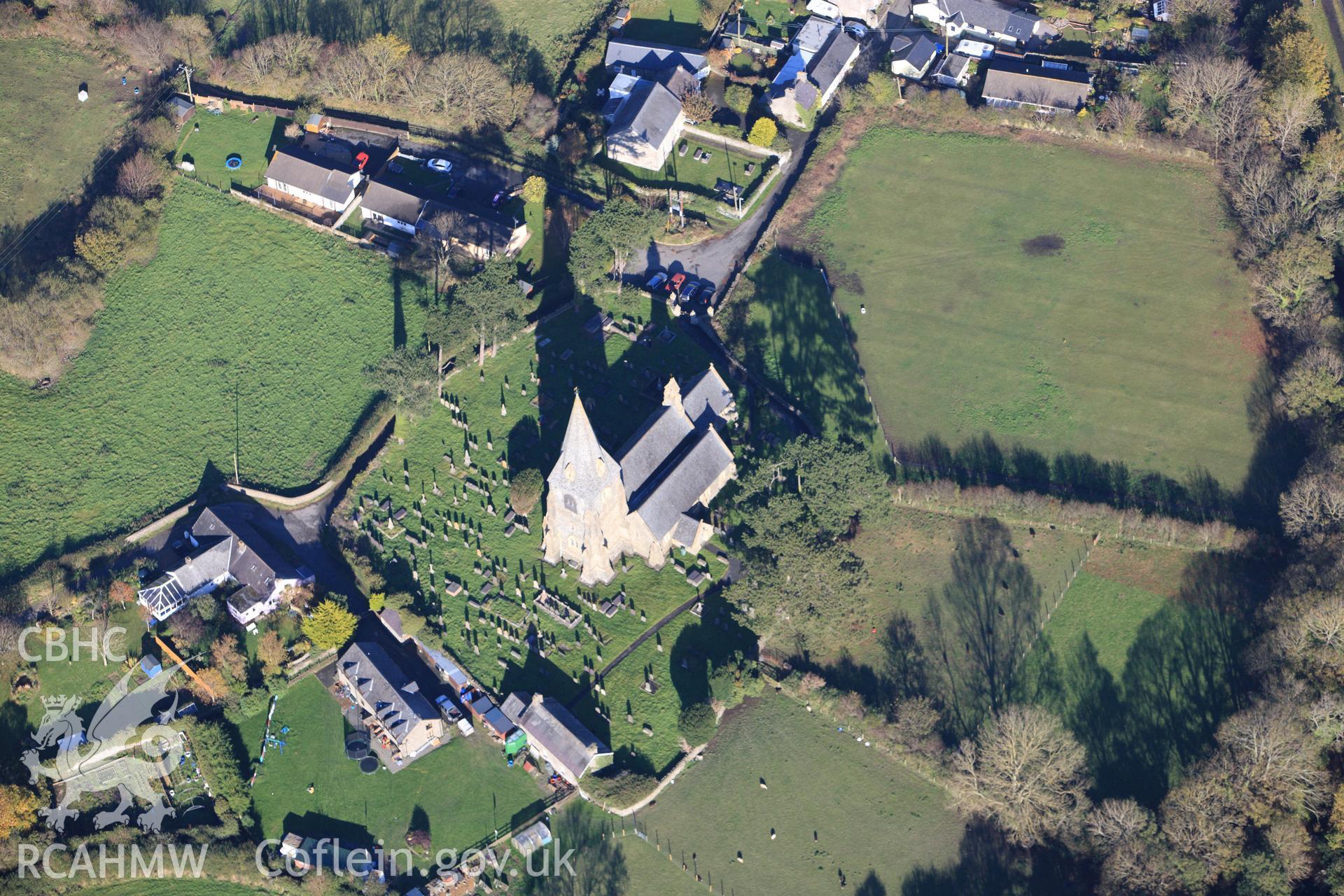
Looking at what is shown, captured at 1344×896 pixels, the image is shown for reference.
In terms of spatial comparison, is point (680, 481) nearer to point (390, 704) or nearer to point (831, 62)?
point (390, 704)

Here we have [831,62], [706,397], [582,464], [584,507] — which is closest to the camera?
[582,464]

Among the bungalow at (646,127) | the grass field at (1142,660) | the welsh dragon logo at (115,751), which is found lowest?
the welsh dragon logo at (115,751)

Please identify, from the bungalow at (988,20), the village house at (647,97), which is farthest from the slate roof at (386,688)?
the bungalow at (988,20)

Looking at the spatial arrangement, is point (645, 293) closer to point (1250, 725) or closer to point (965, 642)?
point (965, 642)

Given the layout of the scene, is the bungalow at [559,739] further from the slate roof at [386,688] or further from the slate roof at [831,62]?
the slate roof at [831,62]

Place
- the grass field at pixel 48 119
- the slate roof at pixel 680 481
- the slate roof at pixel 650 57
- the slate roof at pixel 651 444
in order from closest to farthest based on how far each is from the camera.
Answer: the slate roof at pixel 680 481
the slate roof at pixel 651 444
the grass field at pixel 48 119
the slate roof at pixel 650 57

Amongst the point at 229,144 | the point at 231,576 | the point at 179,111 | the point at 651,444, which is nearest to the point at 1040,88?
the point at 651,444

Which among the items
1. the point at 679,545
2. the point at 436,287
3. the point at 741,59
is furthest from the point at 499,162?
the point at 679,545
